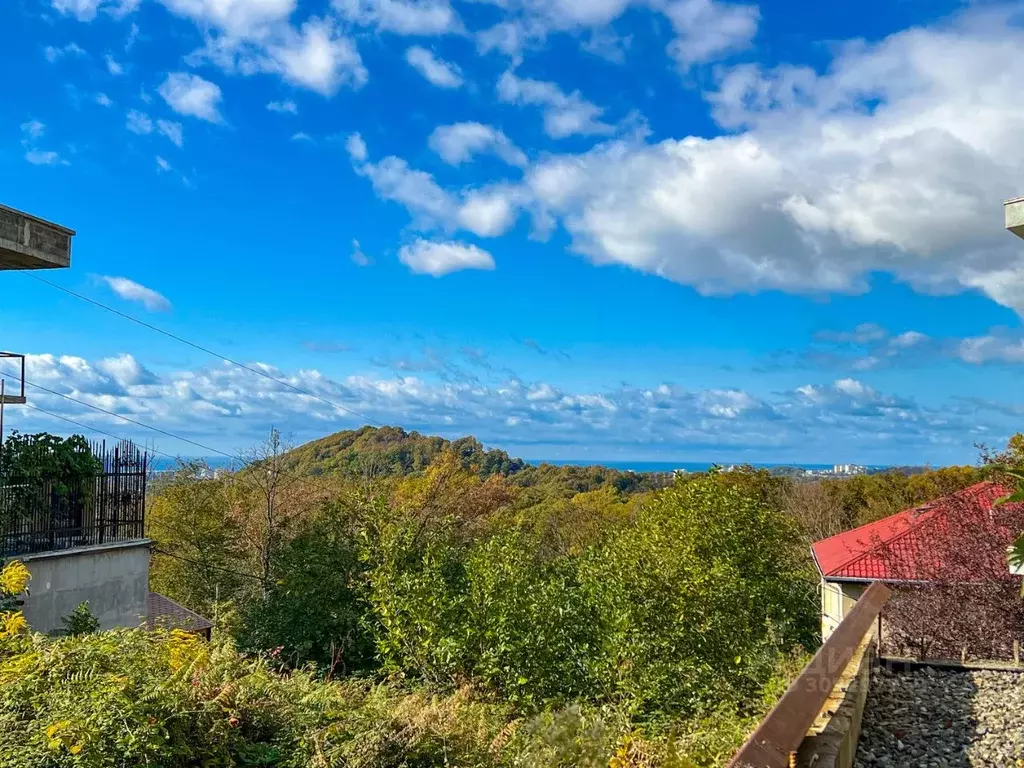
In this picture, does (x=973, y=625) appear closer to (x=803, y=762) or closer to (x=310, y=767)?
(x=803, y=762)

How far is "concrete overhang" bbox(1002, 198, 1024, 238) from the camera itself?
18.2 feet

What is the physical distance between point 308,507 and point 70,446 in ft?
50.1

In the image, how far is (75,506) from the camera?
12.9 meters

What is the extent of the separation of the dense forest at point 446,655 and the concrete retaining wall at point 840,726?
2.26 ft

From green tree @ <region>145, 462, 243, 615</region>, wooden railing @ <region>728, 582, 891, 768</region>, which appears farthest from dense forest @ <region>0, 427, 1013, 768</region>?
green tree @ <region>145, 462, 243, 615</region>

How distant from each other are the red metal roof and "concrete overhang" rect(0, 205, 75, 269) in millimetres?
14194

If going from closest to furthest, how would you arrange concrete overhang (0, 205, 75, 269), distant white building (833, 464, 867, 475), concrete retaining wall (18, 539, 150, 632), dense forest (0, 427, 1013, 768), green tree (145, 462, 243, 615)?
dense forest (0, 427, 1013, 768) → concrete retaining wall (18, 539, 150, 632) → concrete overhang (0, 205, 75, 269) → green tree (145, 462, 243, 615) → distant white building (833, 464, 867, 475)

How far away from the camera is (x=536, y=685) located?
39.1 ft

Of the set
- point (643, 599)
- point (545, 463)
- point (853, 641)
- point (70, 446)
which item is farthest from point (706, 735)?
point (545, 463)

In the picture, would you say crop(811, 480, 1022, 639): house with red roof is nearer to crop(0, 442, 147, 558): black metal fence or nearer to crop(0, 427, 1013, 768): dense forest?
crop(0, 427, 1013, 768): dense forest

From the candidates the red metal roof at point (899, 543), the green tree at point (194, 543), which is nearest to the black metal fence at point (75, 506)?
the red metal roof at point (899, 543)

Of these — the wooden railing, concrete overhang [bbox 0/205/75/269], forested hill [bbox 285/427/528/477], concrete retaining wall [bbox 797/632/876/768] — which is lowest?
concrete retaining wall [bbox 797/632/876/768]

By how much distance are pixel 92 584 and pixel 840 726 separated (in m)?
12.2

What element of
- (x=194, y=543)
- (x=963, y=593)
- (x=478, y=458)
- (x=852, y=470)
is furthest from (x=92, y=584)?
(x=852, y=470)
